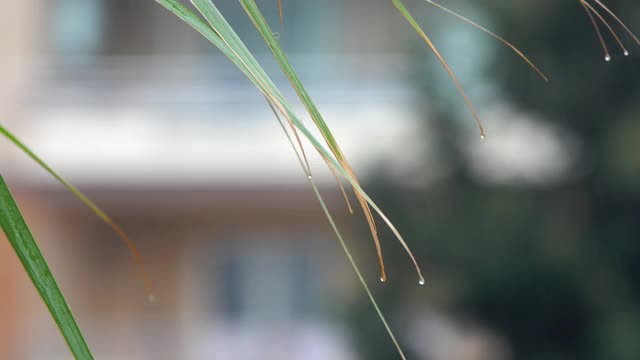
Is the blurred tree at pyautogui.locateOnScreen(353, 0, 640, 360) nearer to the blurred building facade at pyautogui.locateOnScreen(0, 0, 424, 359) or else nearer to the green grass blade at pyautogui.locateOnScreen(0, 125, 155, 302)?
the blurred building facade at pyautogui.locateOnScreen(0, 0, 424, 359)

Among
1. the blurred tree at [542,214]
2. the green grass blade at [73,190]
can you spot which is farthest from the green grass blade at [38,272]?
the blurred tree at [542,214]

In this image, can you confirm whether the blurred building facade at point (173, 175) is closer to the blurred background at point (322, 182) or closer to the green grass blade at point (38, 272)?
the blurred background at point (322, 182)

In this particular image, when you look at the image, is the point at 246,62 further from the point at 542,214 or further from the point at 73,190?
the point at 542,214

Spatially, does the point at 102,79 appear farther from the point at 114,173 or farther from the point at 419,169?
the point at 419,169

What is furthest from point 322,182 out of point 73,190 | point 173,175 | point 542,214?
point 73,190

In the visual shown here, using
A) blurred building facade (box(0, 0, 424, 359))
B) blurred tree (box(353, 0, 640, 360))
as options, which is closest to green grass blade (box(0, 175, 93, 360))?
blurred tree (box(353, 0, 640, 360))
